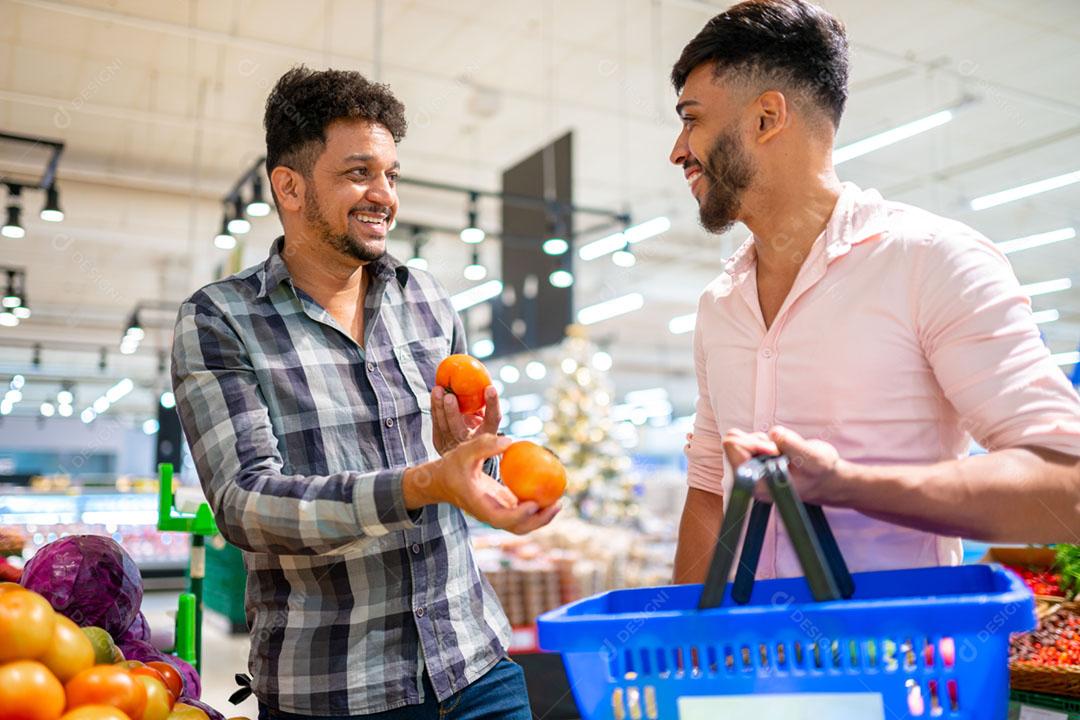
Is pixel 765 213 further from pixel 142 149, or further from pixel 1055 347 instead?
pixel 1055 347

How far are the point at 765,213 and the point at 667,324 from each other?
2039 cm

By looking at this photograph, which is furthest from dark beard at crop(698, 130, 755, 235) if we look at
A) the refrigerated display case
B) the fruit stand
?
the refrigerated display case

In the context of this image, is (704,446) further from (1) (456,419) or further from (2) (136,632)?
(2) (136,632)

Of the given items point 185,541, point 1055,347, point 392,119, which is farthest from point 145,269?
point 1055,347

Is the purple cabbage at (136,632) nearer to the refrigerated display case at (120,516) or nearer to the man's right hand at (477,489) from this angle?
the man's right hand at (477,489)

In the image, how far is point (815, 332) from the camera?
144 centimetres

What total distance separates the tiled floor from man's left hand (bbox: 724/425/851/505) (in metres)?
4.11

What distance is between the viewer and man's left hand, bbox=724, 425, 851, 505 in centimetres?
108

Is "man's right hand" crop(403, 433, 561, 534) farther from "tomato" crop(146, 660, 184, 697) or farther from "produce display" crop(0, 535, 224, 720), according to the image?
"tomato" crop(146, 660, 184, 697)

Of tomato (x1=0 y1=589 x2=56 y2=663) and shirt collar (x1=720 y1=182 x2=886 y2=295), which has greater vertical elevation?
shirt collar (x1=720 y1=182 x2=886 y2=295)

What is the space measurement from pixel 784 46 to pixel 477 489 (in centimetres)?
91

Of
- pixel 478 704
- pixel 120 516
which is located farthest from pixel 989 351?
pixel 120 516

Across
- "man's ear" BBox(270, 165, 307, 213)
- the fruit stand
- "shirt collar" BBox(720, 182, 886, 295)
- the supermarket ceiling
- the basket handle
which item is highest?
the supermarket ceiling

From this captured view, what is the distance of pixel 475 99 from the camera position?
9.48m
